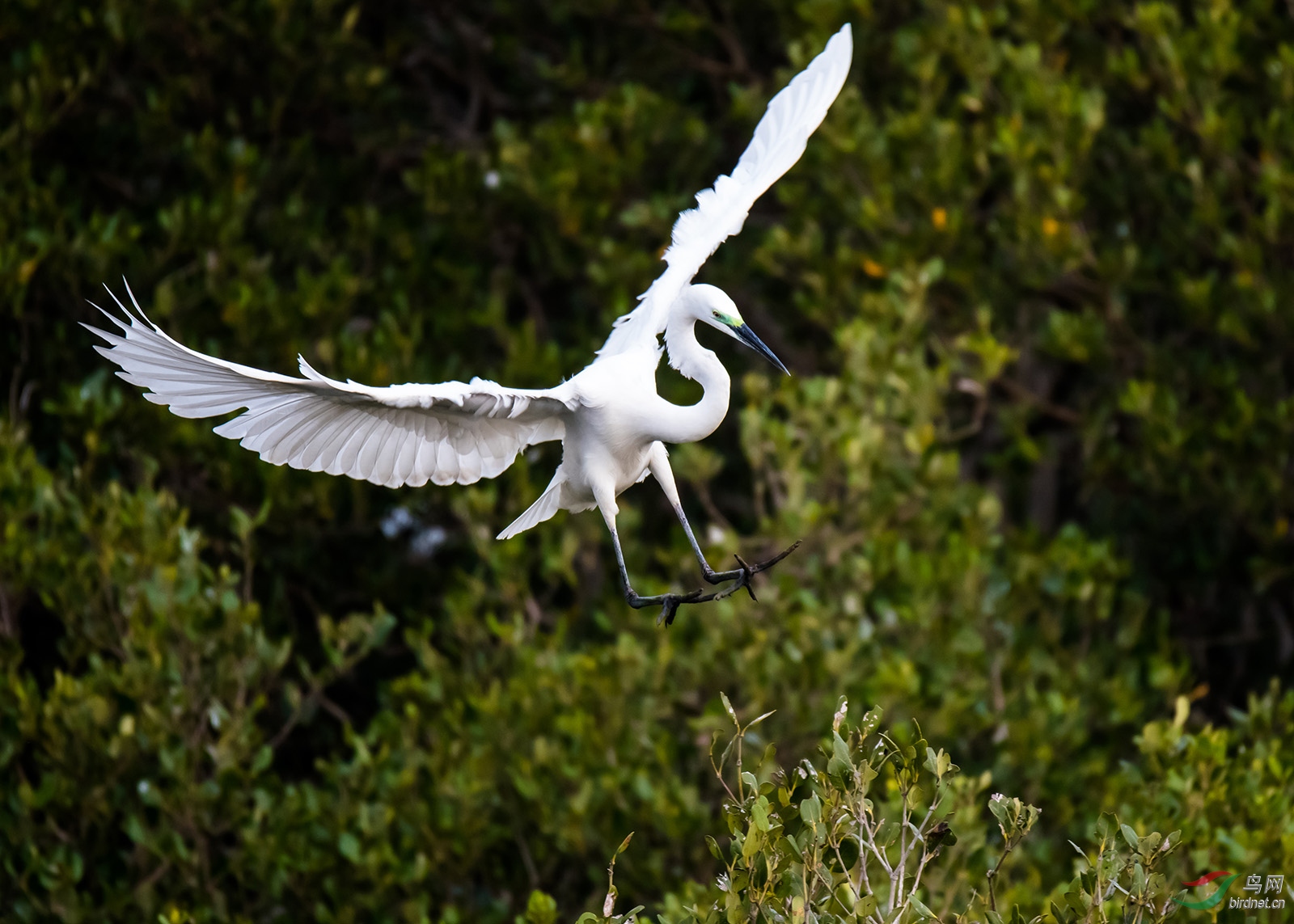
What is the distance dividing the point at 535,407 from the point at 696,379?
1.32 ft

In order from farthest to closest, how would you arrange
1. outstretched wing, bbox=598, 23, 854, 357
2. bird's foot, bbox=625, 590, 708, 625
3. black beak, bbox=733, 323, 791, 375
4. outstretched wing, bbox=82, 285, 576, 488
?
outstretched wing, bbox=598, 23, 854, 357, black beak, bbox=733, 323, 791, 375, bird's foot, bbox=625, 590, 708, 625, outstretched wing, bbox=82, 285, 576, 488

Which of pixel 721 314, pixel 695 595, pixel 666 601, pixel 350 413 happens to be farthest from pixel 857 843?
pixel 350 413

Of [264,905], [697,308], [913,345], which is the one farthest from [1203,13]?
[264,905]

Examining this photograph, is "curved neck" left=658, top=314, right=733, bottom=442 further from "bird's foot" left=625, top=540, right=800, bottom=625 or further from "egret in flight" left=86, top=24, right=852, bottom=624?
"bird's foot" left=625, top=540, right=800, bottom=625

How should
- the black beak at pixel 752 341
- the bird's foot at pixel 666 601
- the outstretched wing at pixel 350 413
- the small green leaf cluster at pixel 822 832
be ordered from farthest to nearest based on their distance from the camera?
the black beak at pixel 752 341 < the bird's foot at pixel 666 601 < the outstretched wing at pixel 350 413 < the small green leaf cluster at pixel 822 832

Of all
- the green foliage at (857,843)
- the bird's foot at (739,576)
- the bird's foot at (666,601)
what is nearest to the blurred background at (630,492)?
the bird's foot at (739,576)

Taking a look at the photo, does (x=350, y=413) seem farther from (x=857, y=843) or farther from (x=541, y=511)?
(x=857, y=843)

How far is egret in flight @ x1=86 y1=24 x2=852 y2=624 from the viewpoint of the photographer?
3.58 meters

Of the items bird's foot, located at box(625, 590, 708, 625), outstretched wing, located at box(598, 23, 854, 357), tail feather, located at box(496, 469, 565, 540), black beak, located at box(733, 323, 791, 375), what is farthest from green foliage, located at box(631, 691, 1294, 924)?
outstretched wing, located at box(598, 23, 854, 357)

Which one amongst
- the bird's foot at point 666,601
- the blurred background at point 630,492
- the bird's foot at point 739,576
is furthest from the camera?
the blurred background at point 630,492

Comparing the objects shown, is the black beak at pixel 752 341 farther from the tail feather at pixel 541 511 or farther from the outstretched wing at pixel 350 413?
the tail feather at pixel 541 511

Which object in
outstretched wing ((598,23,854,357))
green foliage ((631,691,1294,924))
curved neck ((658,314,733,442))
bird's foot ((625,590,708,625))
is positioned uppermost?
outstretched wing ((598,23,854,357))

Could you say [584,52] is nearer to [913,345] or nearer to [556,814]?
[913,345]

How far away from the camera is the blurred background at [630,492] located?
6.22m
